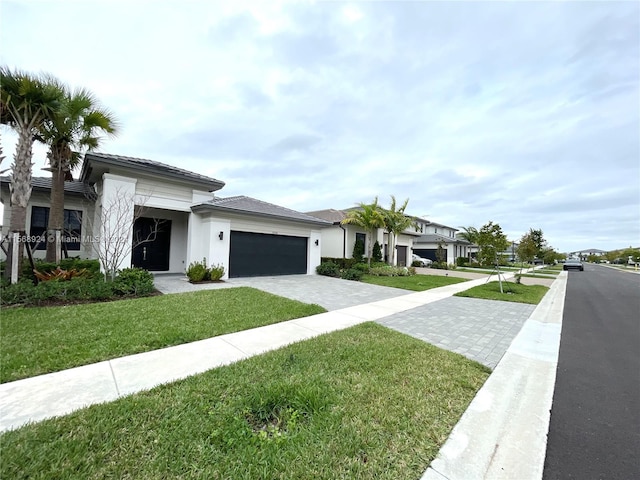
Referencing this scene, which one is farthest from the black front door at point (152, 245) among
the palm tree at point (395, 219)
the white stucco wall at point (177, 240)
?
the palm tree at point (395, 219)

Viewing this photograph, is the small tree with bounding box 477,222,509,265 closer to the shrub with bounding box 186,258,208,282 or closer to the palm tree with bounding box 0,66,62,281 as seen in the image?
the shrub with bounding box 186,258,208,282

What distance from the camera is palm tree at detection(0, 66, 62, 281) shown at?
7.98m

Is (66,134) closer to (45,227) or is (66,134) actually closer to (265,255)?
(45,227)

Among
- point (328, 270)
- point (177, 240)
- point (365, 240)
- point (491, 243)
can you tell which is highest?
point (365, 240)

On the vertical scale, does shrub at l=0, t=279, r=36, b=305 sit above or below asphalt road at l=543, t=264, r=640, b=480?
above

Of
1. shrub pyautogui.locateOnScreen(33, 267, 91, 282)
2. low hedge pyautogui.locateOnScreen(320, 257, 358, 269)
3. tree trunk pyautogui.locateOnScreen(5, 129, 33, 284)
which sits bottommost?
shrub pyautogui.locateOnScreen(33, 267, 91, 282)

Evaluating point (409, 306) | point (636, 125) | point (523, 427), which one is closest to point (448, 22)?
point (409, 306)

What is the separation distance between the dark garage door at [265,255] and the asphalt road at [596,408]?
12.0 meters

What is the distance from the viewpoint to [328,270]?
16.1 meters

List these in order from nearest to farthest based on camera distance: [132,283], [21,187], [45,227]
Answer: [21,187] → [132,283] → [45,227]

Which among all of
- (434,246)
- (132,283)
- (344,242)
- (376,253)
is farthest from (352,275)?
(434,246)

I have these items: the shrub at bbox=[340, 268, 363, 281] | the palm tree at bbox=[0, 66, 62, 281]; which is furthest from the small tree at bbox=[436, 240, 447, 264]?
the palm tree at bbox=[0, 66, 62, 281]

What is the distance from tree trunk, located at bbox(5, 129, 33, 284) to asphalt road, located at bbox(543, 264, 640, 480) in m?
12.2

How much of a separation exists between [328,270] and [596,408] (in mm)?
13270
